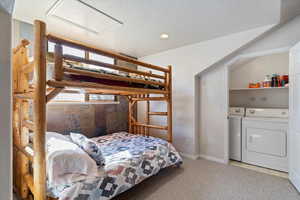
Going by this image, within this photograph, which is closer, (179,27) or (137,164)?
(137,164)

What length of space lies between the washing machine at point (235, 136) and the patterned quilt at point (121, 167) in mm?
1218

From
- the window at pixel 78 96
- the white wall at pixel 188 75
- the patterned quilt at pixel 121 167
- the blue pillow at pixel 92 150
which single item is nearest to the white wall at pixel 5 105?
the patterned quilt at pixel 121 167

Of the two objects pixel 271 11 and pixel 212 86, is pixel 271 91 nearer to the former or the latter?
pixel 212 86

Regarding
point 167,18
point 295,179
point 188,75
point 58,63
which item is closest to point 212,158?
point 295,179

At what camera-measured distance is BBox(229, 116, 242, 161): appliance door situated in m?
2.75

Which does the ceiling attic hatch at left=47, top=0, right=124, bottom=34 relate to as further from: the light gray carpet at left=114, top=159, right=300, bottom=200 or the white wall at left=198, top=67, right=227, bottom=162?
the light gray carpet at left=114, top=159, right=300, bottom=200

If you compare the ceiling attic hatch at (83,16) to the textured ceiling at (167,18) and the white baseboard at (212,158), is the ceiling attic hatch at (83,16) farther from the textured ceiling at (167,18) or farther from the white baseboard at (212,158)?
the white baseboard at (212,158)

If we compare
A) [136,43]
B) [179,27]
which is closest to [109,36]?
[136,43]

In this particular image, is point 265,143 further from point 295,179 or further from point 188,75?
point 188,75

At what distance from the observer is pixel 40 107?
1.17 m

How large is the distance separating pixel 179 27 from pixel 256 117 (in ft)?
6.95

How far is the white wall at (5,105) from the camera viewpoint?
0.63 meters

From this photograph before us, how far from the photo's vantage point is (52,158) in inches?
48.8

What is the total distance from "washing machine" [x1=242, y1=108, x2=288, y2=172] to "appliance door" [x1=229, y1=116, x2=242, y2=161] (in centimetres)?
6
